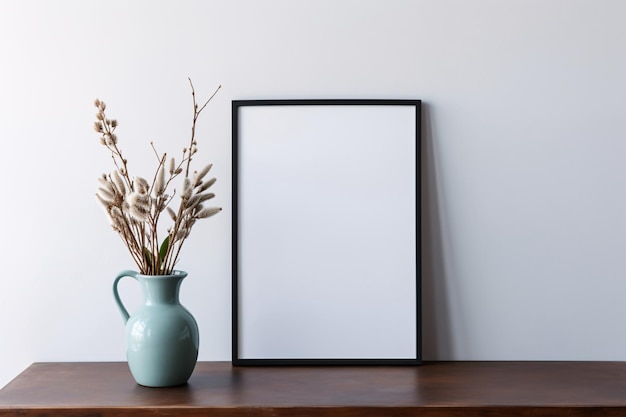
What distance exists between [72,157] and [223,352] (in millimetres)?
547

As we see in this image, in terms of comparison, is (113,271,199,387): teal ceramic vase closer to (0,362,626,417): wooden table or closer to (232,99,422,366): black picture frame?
(0,362,626,417): wooden table

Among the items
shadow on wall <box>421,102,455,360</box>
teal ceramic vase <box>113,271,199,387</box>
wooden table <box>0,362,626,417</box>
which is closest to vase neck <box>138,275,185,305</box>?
teal ceramic vase <box>113,271,199,387</box>

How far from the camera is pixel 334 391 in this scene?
131 centimetres

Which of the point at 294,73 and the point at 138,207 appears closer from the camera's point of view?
the point at 138,207

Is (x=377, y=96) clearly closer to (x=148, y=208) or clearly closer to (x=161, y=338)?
(x=148, y=208)

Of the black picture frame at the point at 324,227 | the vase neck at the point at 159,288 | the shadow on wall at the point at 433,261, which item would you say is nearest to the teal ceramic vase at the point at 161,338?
the vase neck at the point at 159,288

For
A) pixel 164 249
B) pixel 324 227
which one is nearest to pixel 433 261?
pixel 324 227

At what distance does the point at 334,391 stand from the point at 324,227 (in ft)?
1.23

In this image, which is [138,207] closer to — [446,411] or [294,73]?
[294,73]

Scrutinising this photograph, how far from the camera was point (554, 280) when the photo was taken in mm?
1571

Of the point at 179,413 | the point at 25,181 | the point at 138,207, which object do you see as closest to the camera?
the point at 179,413

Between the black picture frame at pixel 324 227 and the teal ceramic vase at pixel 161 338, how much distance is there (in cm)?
19

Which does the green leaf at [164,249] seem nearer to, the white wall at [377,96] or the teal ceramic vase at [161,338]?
the teal ceramic vase at [161,338]

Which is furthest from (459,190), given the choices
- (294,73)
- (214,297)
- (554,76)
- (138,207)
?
(138,207)
